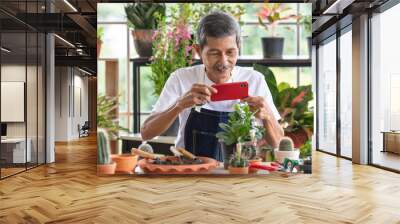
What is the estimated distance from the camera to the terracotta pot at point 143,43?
5957 millimetres

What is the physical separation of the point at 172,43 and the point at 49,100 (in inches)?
115

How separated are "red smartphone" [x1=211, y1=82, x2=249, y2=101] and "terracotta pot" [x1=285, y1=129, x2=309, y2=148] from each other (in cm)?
84

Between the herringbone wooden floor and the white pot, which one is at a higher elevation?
the white pot

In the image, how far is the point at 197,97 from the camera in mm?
5781

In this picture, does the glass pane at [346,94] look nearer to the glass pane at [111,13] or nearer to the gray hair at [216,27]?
the gray hair at [216,27]

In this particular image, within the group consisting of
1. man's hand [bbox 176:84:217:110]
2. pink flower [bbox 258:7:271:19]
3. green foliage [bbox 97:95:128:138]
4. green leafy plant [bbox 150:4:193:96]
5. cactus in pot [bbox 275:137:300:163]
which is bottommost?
cactus in pot [bbox 275:137:300:163]

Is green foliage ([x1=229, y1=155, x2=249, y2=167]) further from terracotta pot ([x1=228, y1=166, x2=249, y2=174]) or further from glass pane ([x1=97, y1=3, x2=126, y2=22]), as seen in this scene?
glass pane ([x1=97, y1=3, x2=126, y2=22])

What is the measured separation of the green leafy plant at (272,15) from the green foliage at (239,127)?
45.9 inches

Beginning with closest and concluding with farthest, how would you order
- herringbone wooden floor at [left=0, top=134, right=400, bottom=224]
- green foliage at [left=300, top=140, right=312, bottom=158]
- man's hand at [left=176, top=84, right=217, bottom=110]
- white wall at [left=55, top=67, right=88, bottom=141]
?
herringbone wooden floor at [left=0, top=134, right=400, bottom=224] → man's hand at [left=176, top=84, right=217, bottom=110] → green foliage at [left=300, top=140, right=312, bottom=158] → white wall at [left=55, top=67, right=88, bottom=141]

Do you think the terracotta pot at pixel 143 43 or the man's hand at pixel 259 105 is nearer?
the man's hand at pixel 259 105

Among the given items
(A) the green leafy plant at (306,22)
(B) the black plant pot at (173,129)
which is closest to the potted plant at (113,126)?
(B) the black plant pot at (173,129)

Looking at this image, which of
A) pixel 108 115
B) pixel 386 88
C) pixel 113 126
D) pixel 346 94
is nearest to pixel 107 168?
pixel 113 126

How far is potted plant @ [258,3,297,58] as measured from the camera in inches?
233

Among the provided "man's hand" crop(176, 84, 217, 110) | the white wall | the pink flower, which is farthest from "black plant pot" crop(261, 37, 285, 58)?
the white wall
